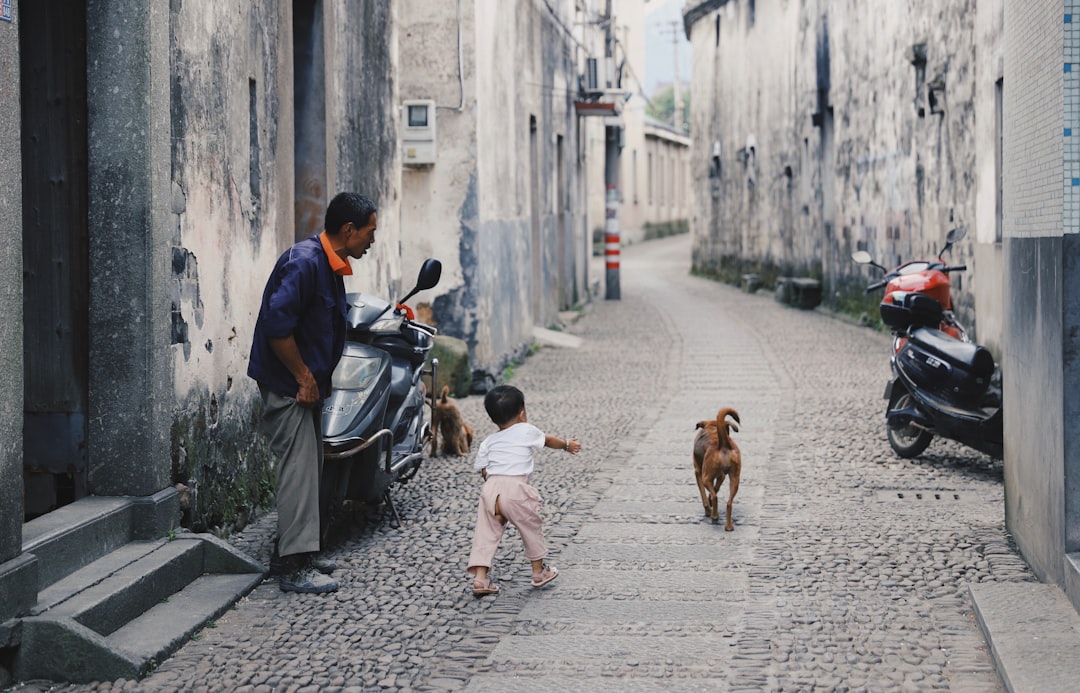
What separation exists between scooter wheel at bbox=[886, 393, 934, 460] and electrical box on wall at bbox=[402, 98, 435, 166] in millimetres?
5524

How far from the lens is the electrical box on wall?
Answer: 12734 mm

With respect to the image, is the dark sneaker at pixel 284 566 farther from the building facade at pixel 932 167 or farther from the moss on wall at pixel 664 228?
the moss on wall at pixel 664 228

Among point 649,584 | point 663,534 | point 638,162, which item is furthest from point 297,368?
point 638,162

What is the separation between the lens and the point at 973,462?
8633 millimetres

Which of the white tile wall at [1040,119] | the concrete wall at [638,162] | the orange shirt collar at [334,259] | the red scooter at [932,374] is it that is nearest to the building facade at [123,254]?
the orange shirt collar at [334,259]

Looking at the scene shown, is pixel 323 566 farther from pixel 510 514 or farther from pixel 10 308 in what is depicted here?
pixel 10 308

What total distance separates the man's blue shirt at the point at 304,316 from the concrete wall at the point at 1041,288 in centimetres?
288

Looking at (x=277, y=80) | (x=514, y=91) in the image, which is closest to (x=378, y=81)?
(x=277, y=80)

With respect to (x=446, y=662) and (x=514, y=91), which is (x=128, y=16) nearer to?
(x=446, y=662)

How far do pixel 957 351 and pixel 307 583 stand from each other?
4.49 m

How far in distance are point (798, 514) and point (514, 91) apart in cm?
961

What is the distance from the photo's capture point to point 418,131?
12.8 m

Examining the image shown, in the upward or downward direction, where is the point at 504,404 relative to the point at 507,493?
upward

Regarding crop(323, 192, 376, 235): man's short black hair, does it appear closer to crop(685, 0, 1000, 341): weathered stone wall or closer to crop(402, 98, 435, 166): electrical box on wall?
crop(402, 98, 435, 166): electrical box on wall
